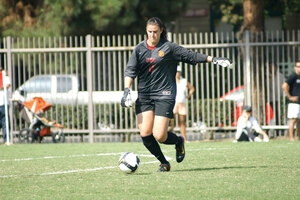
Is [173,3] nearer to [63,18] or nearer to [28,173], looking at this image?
[63,18]

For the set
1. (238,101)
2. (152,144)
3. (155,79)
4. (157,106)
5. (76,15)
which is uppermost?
(76,15)

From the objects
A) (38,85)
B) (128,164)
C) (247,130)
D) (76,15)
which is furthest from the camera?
(76,15)

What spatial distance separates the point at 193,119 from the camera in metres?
16.0

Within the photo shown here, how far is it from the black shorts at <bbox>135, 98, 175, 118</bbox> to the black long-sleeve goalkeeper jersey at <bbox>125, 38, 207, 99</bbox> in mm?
53

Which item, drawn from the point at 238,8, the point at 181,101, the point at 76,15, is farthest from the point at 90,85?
the point at 238,8

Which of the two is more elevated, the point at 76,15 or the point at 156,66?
the point at 76,15

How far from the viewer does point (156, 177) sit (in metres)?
7.48

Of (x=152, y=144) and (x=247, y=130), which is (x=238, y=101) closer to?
(x=247, y=130)

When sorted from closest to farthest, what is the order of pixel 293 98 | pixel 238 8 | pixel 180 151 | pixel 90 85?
pixel 180 151 < pixel 293 98 < pixel 90 85 < pixel 238 8

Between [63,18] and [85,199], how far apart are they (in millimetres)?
16144

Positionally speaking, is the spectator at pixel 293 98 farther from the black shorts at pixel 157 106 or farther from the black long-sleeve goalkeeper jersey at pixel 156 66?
the black shorts at pixel 157 106

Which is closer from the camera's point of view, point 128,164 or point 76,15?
point 128,164

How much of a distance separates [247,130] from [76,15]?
8.79 m

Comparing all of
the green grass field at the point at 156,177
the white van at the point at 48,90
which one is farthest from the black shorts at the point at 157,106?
the white van at the point at 48,90
